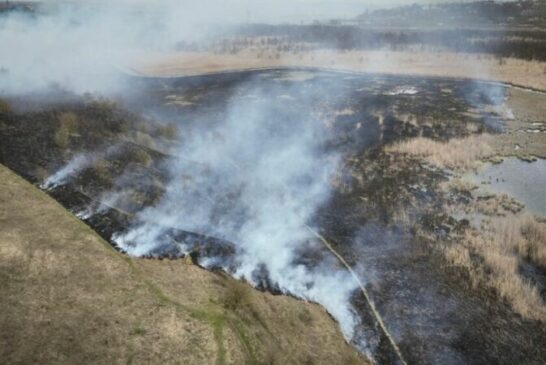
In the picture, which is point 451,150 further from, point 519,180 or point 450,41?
point 450,41

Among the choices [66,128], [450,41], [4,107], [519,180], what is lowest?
[519,180]

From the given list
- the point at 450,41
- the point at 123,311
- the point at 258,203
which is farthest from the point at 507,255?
the point at 450,41

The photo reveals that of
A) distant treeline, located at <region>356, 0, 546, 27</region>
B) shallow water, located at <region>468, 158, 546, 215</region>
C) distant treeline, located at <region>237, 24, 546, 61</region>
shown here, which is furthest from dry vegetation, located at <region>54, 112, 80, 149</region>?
distant treeline, located at <region>356, 0, 546, 27</region>

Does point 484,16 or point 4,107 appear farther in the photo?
point 484,16

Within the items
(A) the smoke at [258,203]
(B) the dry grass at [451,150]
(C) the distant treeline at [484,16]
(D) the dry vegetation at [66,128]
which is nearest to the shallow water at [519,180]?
(B) the dry grass at [451,150]

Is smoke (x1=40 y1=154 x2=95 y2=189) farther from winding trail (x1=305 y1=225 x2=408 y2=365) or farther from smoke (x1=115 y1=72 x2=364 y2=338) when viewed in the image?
winding trail (x1=305 y1=225 x2=408 y2=365)

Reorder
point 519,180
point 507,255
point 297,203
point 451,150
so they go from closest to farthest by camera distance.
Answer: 1. point 507,255
2. point 297,203
3. point 519,180
4. point 451,150

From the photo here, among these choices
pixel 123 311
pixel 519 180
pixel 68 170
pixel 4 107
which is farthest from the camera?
pixel 519 180

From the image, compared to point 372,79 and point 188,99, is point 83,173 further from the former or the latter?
point 372,79
